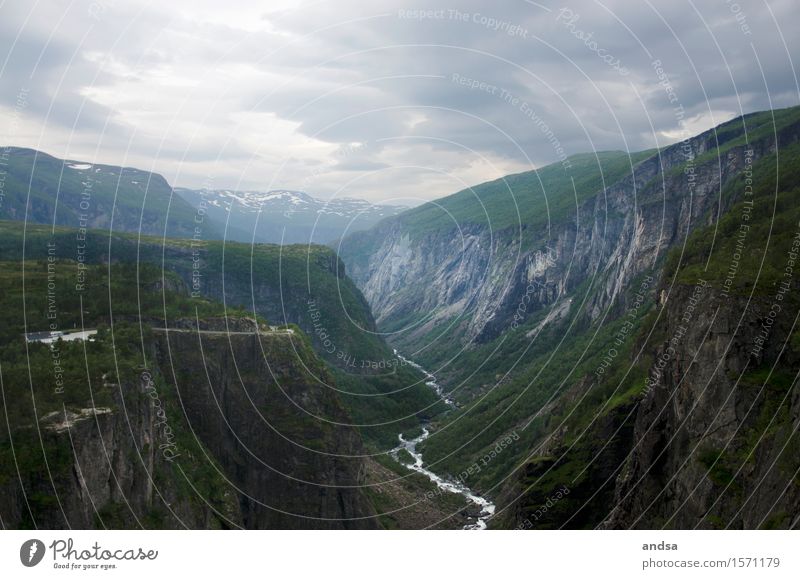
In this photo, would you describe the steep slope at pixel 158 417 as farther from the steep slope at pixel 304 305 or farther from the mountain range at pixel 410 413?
the steep slope at pixel 304 305

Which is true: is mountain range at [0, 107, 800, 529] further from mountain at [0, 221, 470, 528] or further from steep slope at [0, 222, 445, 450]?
steep slope at [0, 222, 445, 450]

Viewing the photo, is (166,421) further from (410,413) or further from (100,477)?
(410,413)

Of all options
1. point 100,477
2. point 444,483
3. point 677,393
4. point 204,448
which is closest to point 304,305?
point 444,483

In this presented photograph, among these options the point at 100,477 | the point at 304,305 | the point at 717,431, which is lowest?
the point at 100,477

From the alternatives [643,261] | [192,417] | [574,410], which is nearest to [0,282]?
[192,417]

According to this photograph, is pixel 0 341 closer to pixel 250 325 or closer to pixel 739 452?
pixel 250 325

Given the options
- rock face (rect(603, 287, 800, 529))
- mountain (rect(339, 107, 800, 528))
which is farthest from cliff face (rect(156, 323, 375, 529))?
rock face (rect(603, 287, 800, 529))
